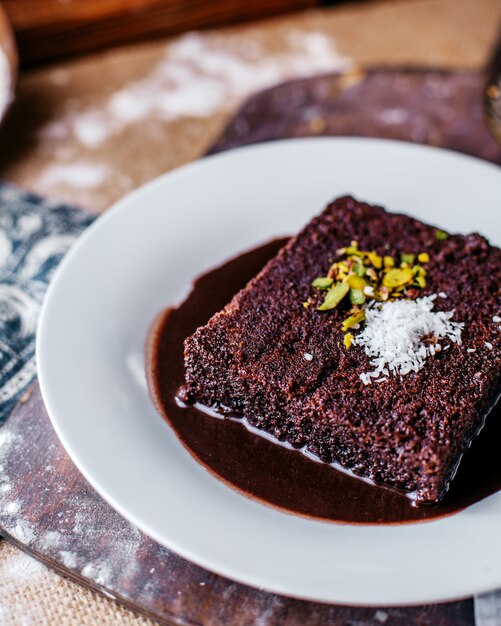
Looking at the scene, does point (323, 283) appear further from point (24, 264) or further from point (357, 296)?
point (24, 264)

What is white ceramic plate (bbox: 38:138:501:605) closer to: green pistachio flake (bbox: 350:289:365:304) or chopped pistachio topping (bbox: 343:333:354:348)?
chopped pistachio topping (bbox: 343:333:354:348)

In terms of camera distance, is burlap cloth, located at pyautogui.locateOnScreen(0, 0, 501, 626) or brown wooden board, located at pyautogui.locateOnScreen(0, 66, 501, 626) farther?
burlap cloth, located at pyautogui.locateOnScreen(0, 0, 501, 626)

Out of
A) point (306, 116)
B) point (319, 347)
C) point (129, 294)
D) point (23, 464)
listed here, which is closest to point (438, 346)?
point (319, 347)

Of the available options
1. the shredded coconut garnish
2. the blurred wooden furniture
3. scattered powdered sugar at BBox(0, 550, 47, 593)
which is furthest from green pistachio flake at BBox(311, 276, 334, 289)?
the blurred wooden furniture

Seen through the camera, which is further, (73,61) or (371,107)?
(73,61)

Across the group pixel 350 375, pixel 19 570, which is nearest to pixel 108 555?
pixel 19 570

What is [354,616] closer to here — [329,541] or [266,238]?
[329,541]

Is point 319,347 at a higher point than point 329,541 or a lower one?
higher
